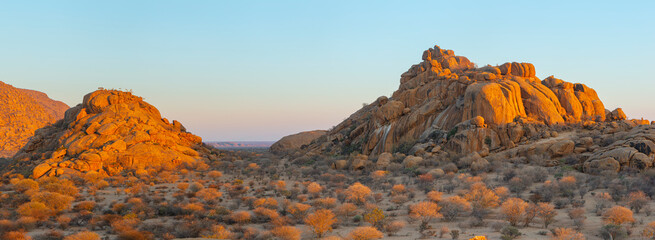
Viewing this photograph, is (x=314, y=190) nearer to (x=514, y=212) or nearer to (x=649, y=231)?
(x=514, y=212)

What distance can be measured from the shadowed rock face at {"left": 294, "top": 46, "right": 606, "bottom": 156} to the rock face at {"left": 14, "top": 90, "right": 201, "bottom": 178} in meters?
23.9

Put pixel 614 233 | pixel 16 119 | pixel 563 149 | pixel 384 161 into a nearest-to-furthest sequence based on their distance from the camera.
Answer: pixel 614 233 → pixel 563 149 → pixel 384 161 → pixel 16 119

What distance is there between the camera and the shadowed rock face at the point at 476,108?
122 feet

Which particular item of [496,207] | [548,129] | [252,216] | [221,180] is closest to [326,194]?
[252,216]

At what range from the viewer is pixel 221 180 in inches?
1357

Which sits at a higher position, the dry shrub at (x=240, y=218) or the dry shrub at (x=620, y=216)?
the dry shrub at (x=620, y=216)

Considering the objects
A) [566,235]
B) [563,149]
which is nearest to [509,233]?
[566,235]

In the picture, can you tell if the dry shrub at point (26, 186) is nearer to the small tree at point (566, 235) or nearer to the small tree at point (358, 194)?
the small tree at point (358, 194)

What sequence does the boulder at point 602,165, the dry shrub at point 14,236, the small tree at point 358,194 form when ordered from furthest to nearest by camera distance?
the boulder at point 602,165 < the small tree at point 358,194 < the dry shrub at point 14,236

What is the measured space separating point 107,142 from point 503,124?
44.4m

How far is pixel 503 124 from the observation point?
3659 cm

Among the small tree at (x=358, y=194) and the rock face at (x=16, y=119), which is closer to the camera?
the small tree at (x=358, y=194)

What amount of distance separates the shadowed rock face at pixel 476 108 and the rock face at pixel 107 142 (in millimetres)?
23885

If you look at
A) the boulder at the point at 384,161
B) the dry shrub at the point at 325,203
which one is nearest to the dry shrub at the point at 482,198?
the dry shrub at the point at 325,203
